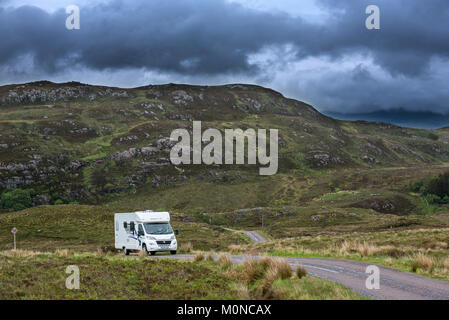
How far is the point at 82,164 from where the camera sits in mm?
166625

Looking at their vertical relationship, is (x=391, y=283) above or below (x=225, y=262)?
above

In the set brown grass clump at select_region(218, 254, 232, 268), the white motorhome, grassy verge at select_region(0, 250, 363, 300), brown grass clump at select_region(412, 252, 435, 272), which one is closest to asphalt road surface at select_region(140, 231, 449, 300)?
brown grass clump at select_region(412, 252, 435, 272)

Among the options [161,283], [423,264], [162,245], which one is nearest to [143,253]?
[162,245]

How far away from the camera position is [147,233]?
3103 centimetres

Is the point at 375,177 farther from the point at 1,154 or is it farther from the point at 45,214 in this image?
the point at 1,154

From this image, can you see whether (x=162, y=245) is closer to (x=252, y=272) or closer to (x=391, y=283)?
(x=252, y=272)

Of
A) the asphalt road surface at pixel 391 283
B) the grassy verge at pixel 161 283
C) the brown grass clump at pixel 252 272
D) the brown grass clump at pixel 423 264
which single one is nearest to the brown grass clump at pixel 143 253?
the grassy verge at pixel 161 283

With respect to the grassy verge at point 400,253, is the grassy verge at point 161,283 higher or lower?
higher

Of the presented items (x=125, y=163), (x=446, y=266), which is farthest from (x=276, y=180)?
(x=446, y=266)

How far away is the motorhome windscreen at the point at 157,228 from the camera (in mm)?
31475

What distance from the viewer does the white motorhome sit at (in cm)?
3059

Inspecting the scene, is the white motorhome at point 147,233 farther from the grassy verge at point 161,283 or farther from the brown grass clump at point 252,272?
the brown grass clump at point 252,272

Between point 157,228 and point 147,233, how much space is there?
1.22m

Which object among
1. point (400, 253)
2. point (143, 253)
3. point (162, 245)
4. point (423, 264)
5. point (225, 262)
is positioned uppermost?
point (423, 264)
